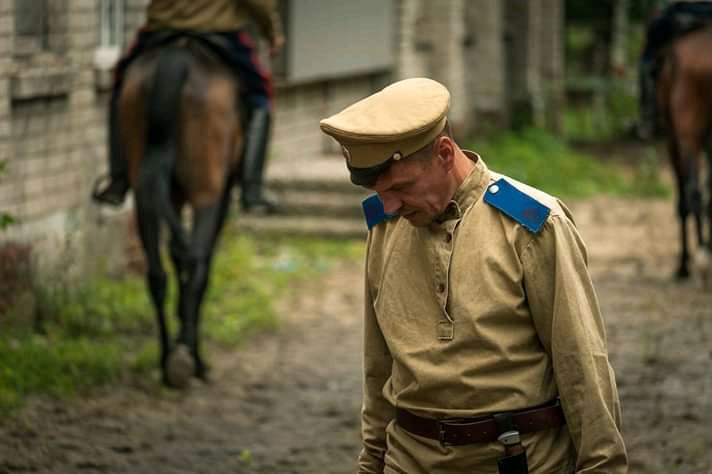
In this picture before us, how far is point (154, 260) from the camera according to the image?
8.39m

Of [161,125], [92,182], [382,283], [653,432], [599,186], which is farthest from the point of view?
[599,186]

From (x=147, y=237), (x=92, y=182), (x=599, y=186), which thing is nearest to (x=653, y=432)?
(x=147, y=237)

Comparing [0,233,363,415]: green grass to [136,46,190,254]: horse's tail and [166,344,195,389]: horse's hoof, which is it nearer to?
[166,344,195,389]: horse's hoof

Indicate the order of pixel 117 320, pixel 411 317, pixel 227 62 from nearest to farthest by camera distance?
pixel 411 317 < pixel 227 62 < pixel 117 320

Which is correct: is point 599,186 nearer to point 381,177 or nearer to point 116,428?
point 116,428

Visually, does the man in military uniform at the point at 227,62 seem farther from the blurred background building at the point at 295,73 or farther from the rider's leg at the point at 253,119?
the blurred background building at the point at 295,73

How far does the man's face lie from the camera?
11.9 feet

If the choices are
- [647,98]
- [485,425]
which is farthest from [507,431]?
[647,98]

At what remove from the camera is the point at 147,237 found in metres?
8.36

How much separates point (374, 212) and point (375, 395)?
0.49m

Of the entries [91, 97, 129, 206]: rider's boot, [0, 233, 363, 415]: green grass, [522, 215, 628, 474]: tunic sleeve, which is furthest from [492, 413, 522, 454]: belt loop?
[91, 97, 129, 206]: rider's boot

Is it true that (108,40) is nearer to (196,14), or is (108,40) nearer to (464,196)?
(196,14)

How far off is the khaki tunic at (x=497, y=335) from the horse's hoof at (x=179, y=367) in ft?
14.9

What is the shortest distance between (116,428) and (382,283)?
12.8 ft
